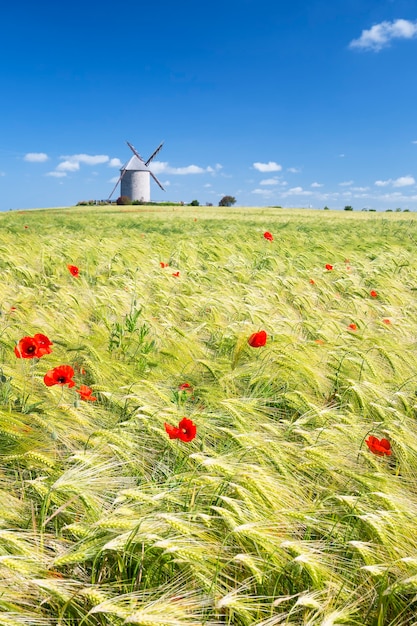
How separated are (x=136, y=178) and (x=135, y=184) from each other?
723 mm

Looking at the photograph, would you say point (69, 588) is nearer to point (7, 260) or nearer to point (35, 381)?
point (35, 381)

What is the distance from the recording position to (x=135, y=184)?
61.4 metres

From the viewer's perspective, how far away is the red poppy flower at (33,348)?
2.29m

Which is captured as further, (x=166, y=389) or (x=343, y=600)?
(x=166, y=389)

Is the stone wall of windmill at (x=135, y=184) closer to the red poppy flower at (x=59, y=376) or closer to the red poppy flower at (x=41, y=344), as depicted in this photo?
the red poppy flower at (x=41, y=344)

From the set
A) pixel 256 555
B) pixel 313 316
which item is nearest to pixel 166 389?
pixel 256 555

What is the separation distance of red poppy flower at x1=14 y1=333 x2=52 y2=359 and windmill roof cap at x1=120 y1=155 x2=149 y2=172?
62.3 m

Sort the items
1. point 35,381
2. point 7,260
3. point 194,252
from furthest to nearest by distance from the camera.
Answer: point 194,252, point 7,260, point 35,381

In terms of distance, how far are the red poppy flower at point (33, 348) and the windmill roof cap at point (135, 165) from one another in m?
62.3

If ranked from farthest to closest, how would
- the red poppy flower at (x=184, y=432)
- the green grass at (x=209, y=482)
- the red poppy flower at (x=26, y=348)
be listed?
the red poppy flower at (x=26, y=348)
the red poppy flower at (x=184, y=432)
the green grass at (x=209, y=482)

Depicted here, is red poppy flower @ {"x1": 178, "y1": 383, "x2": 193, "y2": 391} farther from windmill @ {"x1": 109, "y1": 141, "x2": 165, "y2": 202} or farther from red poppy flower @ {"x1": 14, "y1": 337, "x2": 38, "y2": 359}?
windmill @ {"x1": 109, "y1": 141, "x2": 165, "y2": 202}

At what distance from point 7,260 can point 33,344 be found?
12.8 ft

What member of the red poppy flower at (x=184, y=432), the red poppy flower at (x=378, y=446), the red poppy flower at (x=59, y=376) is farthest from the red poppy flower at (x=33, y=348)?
the red poppy flower at (x=378, y=446)

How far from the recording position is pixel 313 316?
13.2ft
